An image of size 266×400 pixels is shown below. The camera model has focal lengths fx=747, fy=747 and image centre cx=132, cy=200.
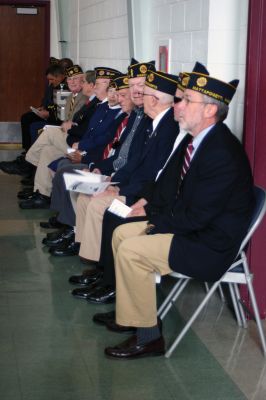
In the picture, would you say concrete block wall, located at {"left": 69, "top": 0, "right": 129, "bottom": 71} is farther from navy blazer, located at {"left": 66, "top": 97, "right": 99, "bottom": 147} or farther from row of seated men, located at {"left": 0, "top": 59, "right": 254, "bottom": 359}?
row of seated men, located at {"left": 0, "top": 59, "right": 254, "bottom": 359}

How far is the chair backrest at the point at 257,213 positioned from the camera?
139 inches

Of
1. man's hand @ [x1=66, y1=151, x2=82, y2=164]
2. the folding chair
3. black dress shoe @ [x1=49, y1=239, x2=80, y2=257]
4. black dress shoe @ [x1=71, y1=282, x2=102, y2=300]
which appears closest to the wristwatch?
the folding chair

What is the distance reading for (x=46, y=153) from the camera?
6.97 meters

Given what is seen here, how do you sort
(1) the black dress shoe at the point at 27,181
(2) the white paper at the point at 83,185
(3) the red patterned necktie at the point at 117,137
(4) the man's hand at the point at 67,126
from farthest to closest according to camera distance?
(1) the black dress shoe at the point at 27,181 → (4) the man's hand at the point at 67,126 → (3) the red patterned necktie at the point at 117,137 → (2) the white paper at the point at 83,185

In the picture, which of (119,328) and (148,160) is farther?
(148,160)

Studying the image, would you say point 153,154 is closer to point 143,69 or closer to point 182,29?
point 143,69

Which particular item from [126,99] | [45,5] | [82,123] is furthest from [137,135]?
[45,5]

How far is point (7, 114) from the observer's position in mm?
11469

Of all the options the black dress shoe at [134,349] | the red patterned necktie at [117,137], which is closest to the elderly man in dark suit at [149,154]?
the red patterned necktie at [117,137]

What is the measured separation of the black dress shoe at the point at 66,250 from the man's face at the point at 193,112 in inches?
80.7

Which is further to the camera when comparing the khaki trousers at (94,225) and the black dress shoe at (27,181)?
the black dress shoe at (27,181)

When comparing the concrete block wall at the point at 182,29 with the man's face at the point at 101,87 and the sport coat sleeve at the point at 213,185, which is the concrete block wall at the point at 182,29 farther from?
the sport coat sleeve at the point at 213,185

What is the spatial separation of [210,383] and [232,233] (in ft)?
2.29

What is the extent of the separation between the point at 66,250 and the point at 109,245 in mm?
1198
